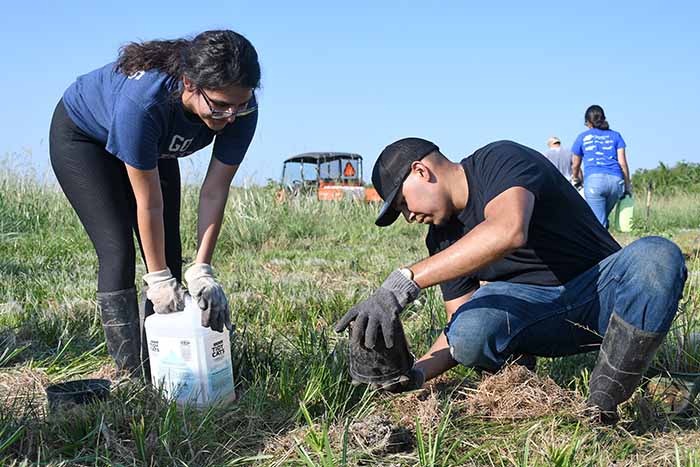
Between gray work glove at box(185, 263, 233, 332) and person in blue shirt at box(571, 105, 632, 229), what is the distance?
19.6 feet

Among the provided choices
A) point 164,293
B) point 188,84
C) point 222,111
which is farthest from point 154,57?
point 164,293

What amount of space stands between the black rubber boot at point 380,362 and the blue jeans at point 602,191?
19.0ft

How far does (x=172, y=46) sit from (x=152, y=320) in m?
1.00

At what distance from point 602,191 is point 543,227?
549 cm

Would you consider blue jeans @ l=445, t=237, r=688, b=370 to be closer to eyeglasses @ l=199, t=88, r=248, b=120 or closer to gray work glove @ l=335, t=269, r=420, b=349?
gray work glove @ l=335, t=269, r=420, b=349

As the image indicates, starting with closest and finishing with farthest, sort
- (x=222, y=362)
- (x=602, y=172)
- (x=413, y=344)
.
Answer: (x=222, y=362)
(x=413, y=344)
(x=602, y=172)

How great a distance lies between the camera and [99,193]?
2.70 metres

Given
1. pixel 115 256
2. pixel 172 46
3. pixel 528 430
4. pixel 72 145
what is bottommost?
pixel 528 430

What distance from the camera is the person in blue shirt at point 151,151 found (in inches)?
93.4

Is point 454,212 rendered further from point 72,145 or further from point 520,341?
point 72,145

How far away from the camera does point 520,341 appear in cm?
251

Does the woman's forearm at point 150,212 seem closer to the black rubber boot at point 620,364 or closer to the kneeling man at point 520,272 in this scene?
the kneeling man at point 520,272

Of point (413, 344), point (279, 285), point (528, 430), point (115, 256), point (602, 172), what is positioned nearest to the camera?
point (528, 430)

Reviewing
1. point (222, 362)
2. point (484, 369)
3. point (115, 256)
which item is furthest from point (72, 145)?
point (484, 369)
